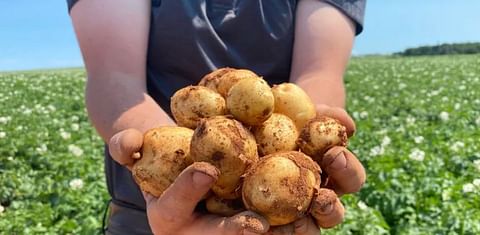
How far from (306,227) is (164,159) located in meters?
0.35

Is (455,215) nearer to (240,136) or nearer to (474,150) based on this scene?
(474,150)

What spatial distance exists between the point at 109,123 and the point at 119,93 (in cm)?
9

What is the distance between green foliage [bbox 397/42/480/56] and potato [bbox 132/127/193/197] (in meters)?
63.5

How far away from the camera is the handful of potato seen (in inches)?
61.3

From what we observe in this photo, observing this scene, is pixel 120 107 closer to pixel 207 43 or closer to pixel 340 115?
pixel 207 43

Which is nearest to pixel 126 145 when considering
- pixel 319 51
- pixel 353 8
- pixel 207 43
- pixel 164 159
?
pixel 164 159

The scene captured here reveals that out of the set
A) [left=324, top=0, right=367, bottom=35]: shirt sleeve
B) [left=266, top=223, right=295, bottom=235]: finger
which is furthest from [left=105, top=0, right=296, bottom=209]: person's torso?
[left=266, top=223, right=295, bottom=235]: finger

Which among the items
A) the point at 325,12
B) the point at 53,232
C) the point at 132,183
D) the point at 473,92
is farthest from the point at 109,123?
the point at 473,92

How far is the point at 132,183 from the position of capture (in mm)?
2221

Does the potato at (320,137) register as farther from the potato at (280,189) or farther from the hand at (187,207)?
the hand at (187,207)

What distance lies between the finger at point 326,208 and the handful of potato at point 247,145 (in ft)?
0.04

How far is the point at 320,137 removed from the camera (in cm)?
167

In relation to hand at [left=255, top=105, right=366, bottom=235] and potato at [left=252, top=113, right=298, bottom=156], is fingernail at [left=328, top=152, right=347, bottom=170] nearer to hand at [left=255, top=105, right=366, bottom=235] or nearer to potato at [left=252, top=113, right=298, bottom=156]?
hand at [left=255, top=105, right=366, bottom=235]

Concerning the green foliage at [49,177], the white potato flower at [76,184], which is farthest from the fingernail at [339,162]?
the white potato flower at [76,184]
